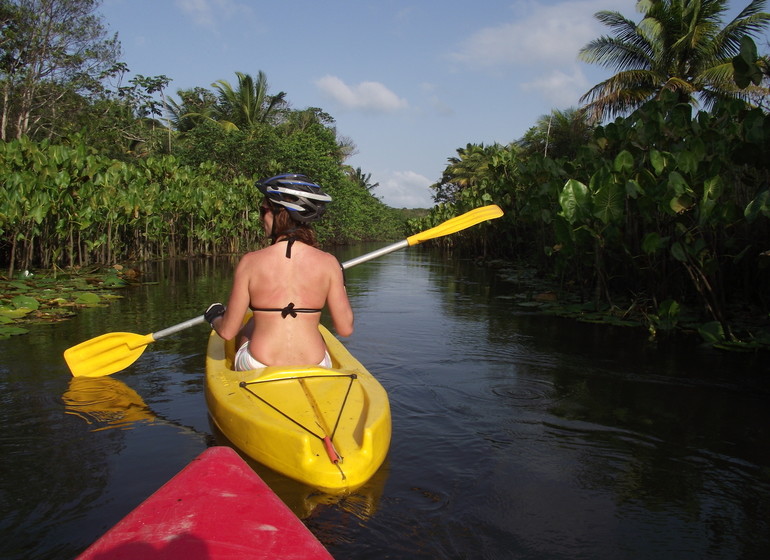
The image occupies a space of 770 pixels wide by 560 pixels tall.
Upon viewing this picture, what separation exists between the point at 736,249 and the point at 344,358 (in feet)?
16.6

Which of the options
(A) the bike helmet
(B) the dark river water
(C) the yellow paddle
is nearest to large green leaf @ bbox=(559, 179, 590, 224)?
(B) the dark river water

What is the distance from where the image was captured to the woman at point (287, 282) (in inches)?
120

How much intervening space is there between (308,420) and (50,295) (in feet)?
22.1

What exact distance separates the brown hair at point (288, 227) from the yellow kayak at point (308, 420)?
2.15ft

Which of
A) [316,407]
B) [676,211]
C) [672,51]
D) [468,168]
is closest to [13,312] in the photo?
[316,407]

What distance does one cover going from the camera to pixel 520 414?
403cm

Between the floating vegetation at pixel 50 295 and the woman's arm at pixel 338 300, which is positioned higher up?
the woman's arm at pixel 338 300

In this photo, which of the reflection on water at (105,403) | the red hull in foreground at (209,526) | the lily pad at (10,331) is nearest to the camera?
the red hull in foreground at (209,526)

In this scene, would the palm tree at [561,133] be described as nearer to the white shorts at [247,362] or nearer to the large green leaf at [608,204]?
the large green leaf at [608,204]

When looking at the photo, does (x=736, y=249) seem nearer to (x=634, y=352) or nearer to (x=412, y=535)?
(x=634, y=352)

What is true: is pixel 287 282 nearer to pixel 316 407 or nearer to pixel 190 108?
pixel 316 407

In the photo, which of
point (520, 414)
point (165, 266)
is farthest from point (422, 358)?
point (165, 266)

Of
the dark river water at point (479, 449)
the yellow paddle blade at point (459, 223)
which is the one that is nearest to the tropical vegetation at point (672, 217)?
the dark river water at point (479, 449)

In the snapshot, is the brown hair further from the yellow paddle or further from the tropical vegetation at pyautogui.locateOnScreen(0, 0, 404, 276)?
the tropical vegetation at pyautogui.locateOnScreen(0, 0, 404, 276)
